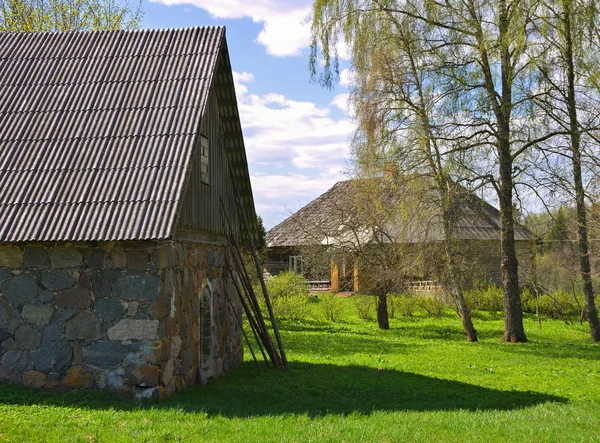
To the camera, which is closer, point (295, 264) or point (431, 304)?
point (431, 304)

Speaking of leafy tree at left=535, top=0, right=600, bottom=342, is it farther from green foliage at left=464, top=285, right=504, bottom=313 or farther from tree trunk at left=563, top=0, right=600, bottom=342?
green foliage at left=464, top=285, right=504, bottom=313

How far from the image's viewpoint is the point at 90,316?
8906 mm

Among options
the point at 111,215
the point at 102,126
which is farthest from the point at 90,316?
the point at 102,126

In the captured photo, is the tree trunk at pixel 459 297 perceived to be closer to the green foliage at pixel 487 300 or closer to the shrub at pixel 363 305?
the shrub at pixel 363 305

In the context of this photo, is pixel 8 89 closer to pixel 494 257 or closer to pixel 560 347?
pixel 560 347

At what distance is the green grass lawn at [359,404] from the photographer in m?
7.48

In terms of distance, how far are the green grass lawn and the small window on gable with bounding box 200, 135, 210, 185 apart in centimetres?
325

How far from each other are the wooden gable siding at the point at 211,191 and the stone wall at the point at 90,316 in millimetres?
1002

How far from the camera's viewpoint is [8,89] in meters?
10.9

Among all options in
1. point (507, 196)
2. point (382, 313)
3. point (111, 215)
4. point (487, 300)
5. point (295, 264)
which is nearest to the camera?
point (111, 215)

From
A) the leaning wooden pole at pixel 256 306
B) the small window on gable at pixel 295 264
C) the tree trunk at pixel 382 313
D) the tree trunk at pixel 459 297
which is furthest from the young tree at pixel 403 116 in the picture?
the small window on gable at pixel 295 264

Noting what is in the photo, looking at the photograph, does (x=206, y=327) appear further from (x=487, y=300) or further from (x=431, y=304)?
(x=487, y=300)

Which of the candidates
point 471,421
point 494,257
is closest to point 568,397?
point 471,421

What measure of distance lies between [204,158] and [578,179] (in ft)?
38.6
